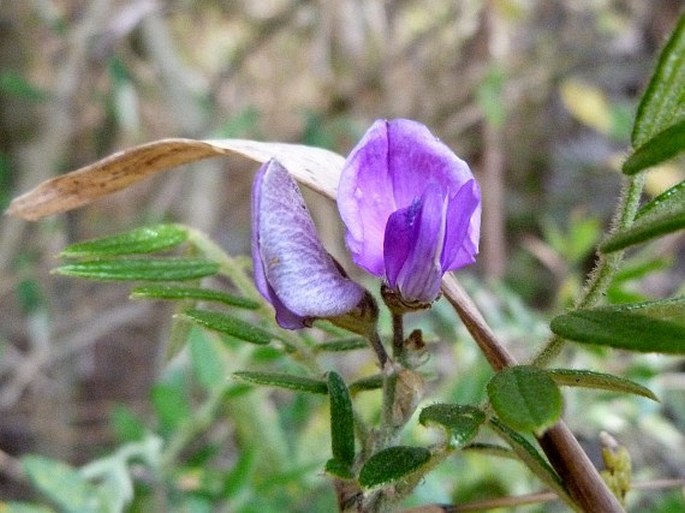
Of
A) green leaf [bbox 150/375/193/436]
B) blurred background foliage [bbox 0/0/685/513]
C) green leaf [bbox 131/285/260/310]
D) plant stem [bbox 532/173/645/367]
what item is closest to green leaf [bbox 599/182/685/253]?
plant stem [bbox 532/173/645/367]

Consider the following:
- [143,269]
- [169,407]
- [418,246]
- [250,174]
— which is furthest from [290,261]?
[250,174]

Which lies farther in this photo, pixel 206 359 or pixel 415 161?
pixel 206 359

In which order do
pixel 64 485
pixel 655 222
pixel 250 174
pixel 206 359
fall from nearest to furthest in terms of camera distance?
pixel 655 222 < pixel 64 485 < pixel 206 359 < pixel 250 174

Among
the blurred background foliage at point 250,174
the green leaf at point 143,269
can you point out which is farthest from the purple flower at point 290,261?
the blurred background foliage at point 250,174

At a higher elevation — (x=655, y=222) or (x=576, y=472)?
(x=655, y=222)

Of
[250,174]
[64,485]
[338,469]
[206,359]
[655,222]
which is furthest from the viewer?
[250,174]

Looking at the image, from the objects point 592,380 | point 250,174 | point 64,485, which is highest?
point 250,174

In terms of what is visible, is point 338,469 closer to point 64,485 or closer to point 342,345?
point 342,345
